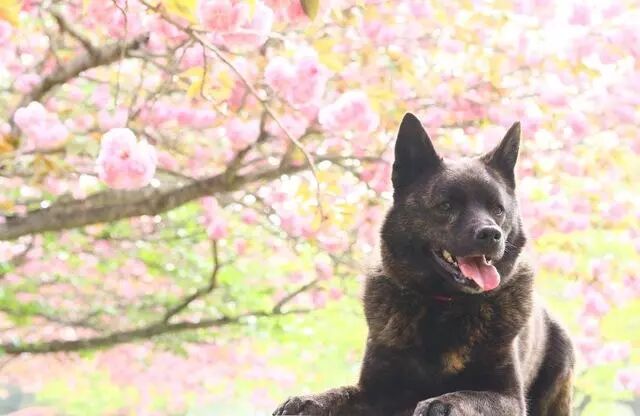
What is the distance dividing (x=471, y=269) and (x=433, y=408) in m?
0.41

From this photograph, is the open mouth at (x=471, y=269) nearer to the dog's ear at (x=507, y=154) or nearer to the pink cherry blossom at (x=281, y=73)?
the dog's ear at (x=507, y=154)

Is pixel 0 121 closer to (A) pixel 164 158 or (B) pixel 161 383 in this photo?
(A) pixel 164 158

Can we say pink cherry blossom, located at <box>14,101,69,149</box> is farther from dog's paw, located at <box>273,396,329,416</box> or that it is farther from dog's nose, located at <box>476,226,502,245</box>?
dog's nose, located at <box>476,226,502,245</box>

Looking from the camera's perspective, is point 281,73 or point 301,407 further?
point 281,73

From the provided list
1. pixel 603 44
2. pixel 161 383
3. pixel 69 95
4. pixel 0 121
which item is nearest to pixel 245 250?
pixel 69 95

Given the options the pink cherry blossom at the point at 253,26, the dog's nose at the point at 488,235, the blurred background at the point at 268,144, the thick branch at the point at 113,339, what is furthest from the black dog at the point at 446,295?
the thick branch at the point at 113,339

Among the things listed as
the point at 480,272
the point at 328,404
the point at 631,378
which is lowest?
the point at 631,378

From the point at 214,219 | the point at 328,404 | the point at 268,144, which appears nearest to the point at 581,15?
the point at 268,144

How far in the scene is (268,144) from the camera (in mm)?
4312

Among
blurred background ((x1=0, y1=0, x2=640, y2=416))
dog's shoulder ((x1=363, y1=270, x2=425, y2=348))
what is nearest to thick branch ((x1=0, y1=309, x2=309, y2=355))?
blurred background ((x1=0, y1=0, x2=640, y2=416))

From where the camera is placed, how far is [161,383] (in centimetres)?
1109

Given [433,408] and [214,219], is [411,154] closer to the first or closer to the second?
[433,408]

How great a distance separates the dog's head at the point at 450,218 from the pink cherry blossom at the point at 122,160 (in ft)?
2.46

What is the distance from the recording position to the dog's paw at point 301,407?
5.71 feet
